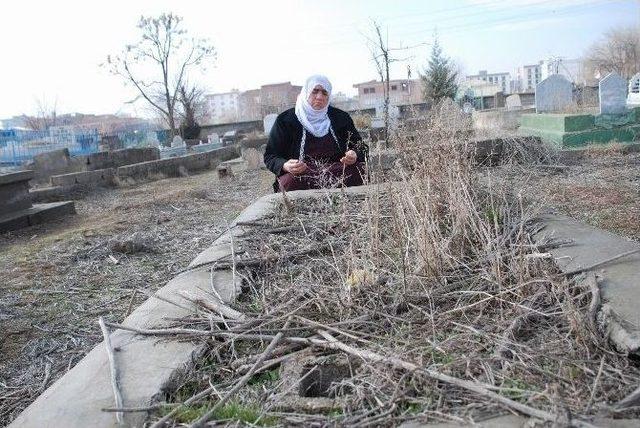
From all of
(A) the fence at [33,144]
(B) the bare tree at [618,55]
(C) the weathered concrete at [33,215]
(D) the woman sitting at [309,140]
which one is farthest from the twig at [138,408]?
(B) the bare tree at [618,55]

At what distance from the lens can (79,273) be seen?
13.9 ft

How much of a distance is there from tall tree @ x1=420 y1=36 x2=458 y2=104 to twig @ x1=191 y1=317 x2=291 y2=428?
25.3m

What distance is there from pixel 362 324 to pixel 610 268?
3.08ft

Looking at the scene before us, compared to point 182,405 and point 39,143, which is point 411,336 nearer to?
point 182,405

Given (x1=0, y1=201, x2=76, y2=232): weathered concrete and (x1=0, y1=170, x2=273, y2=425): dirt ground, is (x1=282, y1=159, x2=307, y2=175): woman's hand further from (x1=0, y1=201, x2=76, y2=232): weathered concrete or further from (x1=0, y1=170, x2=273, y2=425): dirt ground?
(x1=0, y1=201, x2=76, y2=232): weathered concrete

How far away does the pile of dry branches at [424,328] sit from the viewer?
136 centimetres

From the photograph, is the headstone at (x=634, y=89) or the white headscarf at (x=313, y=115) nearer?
the white headscarf at (x=313, y=115)

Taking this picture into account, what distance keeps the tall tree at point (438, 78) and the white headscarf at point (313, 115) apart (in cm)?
2226

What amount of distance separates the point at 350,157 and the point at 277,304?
6.64 ft

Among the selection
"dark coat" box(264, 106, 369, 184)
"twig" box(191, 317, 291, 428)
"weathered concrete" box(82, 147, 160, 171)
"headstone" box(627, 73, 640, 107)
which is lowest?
"twig" box(191, 317, 291, 428)

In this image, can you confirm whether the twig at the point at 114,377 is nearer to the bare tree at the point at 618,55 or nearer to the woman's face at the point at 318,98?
the woman's face at the point at 318,98

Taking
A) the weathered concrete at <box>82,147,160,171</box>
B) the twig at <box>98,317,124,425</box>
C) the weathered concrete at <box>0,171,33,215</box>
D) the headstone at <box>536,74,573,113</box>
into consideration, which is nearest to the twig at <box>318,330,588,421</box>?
the twig at <box>98,317,124,425</box>

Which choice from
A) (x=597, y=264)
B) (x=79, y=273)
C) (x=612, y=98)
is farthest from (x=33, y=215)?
(x=612, y=98)

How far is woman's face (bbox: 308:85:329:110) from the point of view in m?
4.49
